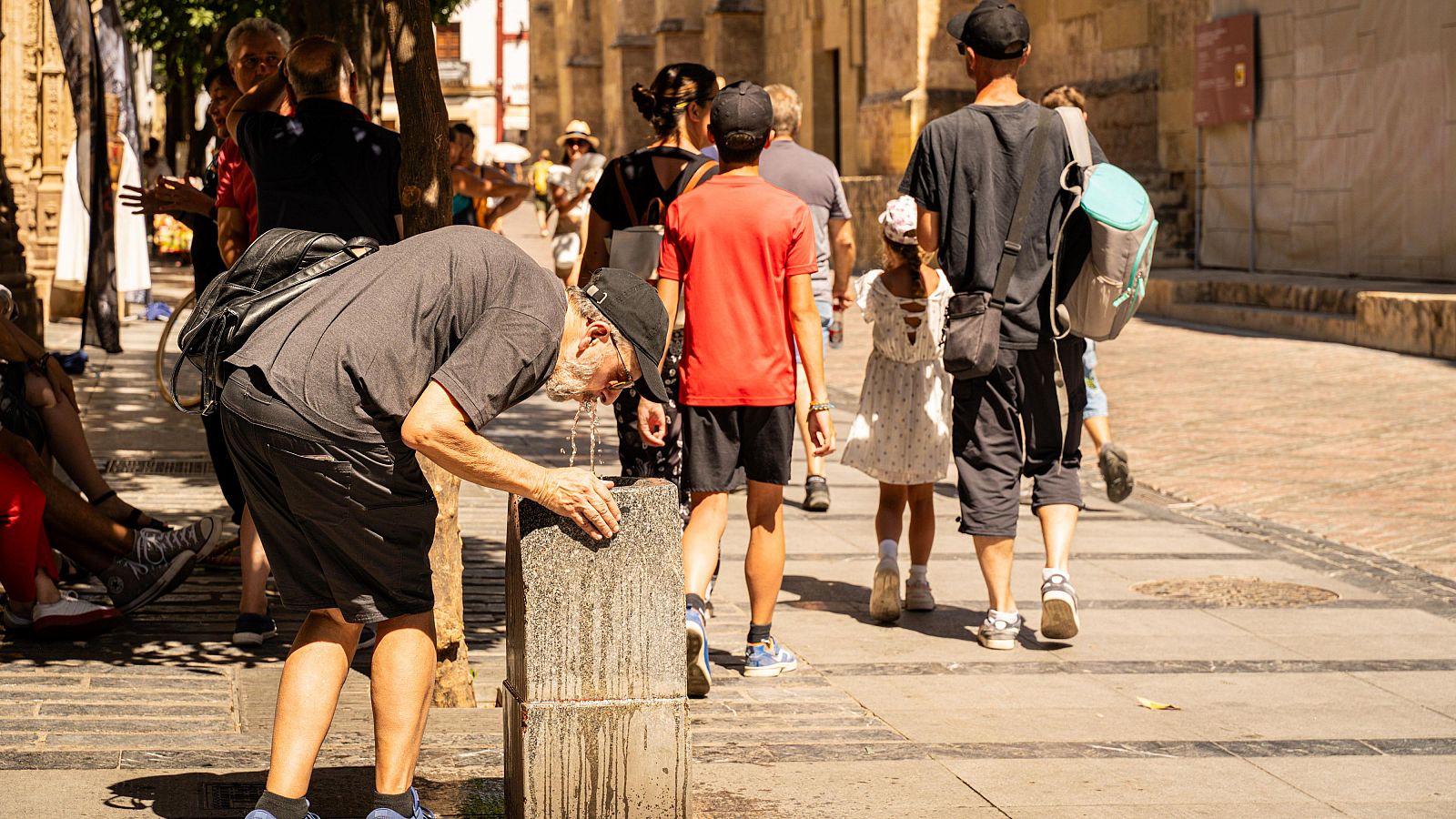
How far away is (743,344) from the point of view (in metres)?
5.94

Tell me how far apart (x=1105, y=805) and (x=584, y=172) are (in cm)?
1088

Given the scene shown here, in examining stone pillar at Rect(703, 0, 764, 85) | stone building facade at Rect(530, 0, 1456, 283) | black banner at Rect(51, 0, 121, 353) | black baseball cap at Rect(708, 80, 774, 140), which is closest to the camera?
black baseball cap at Rect(708, 80, 774, 140)

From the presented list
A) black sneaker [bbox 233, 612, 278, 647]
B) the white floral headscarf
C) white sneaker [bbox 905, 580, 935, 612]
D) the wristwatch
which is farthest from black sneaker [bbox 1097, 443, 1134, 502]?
the wristwatch

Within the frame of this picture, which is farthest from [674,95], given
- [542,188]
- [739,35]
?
[739,35]

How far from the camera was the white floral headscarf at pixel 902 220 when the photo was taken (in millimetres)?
6711

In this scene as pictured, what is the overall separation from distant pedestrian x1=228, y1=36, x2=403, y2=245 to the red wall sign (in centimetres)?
1556

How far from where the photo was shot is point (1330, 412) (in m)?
12.3

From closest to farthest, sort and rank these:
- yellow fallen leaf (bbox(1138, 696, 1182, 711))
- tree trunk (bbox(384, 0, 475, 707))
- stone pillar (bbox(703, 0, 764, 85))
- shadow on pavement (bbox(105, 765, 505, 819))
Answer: shadow on pavement (bbox(105, 765, 505, 819))
tree trunk (bbox(384, 0, 475, 707))
yellow fallen leaf (bbox(1138, 696, 1182, 711))
stone pillar (bbox(703, 0, 764, 85))

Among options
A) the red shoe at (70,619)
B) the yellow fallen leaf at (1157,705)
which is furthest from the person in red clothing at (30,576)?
the yellow fallen leaf at (1157,705)

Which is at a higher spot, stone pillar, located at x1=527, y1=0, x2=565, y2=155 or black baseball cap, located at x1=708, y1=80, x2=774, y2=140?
stone pillar, located at x1=527, y1=0, x2=565, y2=155

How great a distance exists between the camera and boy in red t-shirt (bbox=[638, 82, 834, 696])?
19.5 ft

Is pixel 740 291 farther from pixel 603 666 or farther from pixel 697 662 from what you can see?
pixel 603 666

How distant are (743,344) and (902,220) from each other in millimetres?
1079

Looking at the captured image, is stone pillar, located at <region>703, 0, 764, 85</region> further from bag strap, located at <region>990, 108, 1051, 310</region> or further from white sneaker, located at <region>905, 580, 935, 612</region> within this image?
bag strap, located at <region>990, 108, 1051, 310</region>
